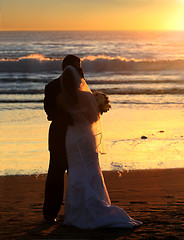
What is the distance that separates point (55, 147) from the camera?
471cm

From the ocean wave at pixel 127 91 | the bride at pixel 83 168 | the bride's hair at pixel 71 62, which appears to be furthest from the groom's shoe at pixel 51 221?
the ocean wave at pixel 127 91

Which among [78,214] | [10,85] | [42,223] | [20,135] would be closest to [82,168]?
[78,214]

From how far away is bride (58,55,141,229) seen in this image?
4406mm

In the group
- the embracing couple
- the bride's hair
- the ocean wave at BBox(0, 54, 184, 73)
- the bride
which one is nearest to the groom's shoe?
the embracing couple

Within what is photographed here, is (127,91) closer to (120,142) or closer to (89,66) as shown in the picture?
(120,142)

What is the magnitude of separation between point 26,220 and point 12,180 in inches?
79.3

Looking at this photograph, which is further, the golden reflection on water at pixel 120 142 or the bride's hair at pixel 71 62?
the golden reflection on water at pixel 120 142

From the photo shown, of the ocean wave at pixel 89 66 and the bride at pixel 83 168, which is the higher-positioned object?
the ocean wave at pixel 89 66

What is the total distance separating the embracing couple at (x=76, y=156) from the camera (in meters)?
4.43

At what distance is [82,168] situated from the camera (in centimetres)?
459

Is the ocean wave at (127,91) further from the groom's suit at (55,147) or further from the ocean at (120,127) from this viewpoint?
the groom's suit at (55,147)

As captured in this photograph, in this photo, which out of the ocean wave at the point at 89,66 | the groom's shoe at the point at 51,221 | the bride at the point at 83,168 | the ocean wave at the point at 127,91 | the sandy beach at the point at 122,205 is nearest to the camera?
the sandy beach at the point at 122,205

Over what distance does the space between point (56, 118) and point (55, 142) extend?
0.83 feet

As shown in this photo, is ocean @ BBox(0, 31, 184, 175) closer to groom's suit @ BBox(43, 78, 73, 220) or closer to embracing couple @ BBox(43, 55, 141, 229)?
groom's suit @ BBox(43, 78, 73, 220)
